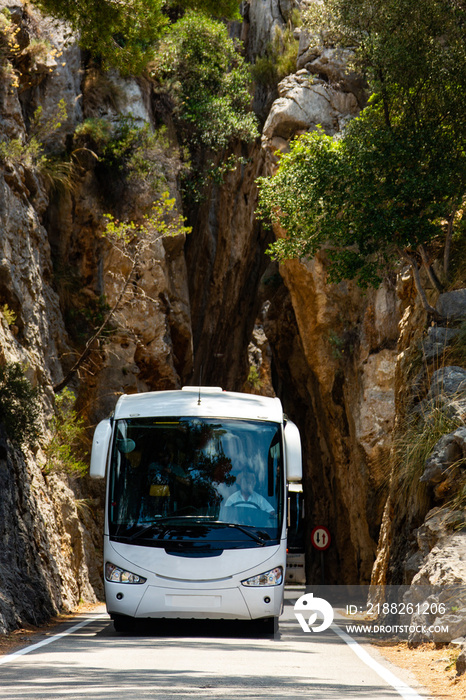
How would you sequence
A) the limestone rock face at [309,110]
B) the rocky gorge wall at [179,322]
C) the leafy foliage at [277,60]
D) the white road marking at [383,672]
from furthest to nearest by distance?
the leafy foliage at [277,60] < the limestone rock face at [309,110] < the rocky gorge wall at [179,322] < the white road marking at [383,672]

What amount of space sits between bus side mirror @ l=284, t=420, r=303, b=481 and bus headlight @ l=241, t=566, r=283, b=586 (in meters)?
1.13

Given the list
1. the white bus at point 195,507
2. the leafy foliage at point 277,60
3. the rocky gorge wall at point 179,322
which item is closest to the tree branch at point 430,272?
the rocky gorge wall at point 179,322

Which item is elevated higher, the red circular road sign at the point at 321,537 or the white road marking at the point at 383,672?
the red circular road sign at the point at 321,537

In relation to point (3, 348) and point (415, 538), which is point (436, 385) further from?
point (3, 348)

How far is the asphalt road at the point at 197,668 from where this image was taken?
5.79m

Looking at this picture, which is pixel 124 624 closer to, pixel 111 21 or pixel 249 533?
pixel 249 533

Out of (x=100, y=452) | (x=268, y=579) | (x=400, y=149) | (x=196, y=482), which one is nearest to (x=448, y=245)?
(x=400, y=149)

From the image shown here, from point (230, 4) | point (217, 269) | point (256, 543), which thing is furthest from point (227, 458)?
point (217, 269)

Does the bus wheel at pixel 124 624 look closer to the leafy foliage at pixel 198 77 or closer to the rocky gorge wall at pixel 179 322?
the rocky gorge wall at pixel 179 322

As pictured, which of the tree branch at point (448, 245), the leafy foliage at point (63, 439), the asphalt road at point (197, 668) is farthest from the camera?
the leafy foliage at point (63, 439)

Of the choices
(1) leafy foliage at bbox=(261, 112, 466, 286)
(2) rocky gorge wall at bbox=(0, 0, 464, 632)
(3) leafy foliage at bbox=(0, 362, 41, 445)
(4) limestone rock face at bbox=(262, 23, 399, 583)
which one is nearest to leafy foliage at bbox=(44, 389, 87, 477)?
(2) rocky gorge wall at bbox=(0, 0, 464, 632)

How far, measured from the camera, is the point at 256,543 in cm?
966

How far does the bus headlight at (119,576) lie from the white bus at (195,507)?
1 cm

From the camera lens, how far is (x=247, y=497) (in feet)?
32.7
